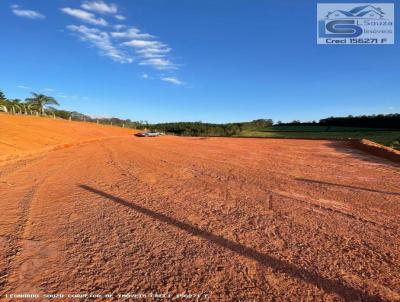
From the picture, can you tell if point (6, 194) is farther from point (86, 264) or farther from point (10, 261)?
point (86, 264)

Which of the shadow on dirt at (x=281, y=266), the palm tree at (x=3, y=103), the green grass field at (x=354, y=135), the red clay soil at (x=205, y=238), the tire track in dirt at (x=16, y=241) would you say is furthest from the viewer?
the palm tree at (x=3, y=103)

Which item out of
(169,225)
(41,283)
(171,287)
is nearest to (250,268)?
(171,287)

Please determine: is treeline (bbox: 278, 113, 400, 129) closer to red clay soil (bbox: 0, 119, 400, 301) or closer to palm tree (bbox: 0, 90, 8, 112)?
red clay soil (bbox: 0, 119, 400, 301)

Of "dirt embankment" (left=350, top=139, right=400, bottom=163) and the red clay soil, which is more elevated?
"dirt embankment" (left=350, top=139, right=400, bottom=163)

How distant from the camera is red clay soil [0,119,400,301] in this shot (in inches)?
135

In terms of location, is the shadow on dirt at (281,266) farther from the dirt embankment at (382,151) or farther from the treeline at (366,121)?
the treeline at (366,121)

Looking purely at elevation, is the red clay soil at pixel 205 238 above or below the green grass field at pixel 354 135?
below

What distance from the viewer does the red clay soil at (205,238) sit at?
11.2 ft

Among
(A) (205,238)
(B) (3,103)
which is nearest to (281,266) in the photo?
(A) (205,238)

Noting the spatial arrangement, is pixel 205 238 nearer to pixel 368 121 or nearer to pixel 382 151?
pixel 382 151

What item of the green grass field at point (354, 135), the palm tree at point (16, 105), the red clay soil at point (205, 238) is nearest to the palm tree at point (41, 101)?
the palm tree at point (16, 105)

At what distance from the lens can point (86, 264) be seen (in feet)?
12.7

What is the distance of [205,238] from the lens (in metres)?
4.66

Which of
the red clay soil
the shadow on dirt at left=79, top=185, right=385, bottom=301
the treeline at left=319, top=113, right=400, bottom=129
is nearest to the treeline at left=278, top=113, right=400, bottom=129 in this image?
the treeline at left=319, top=113, right=400, bottom=129
